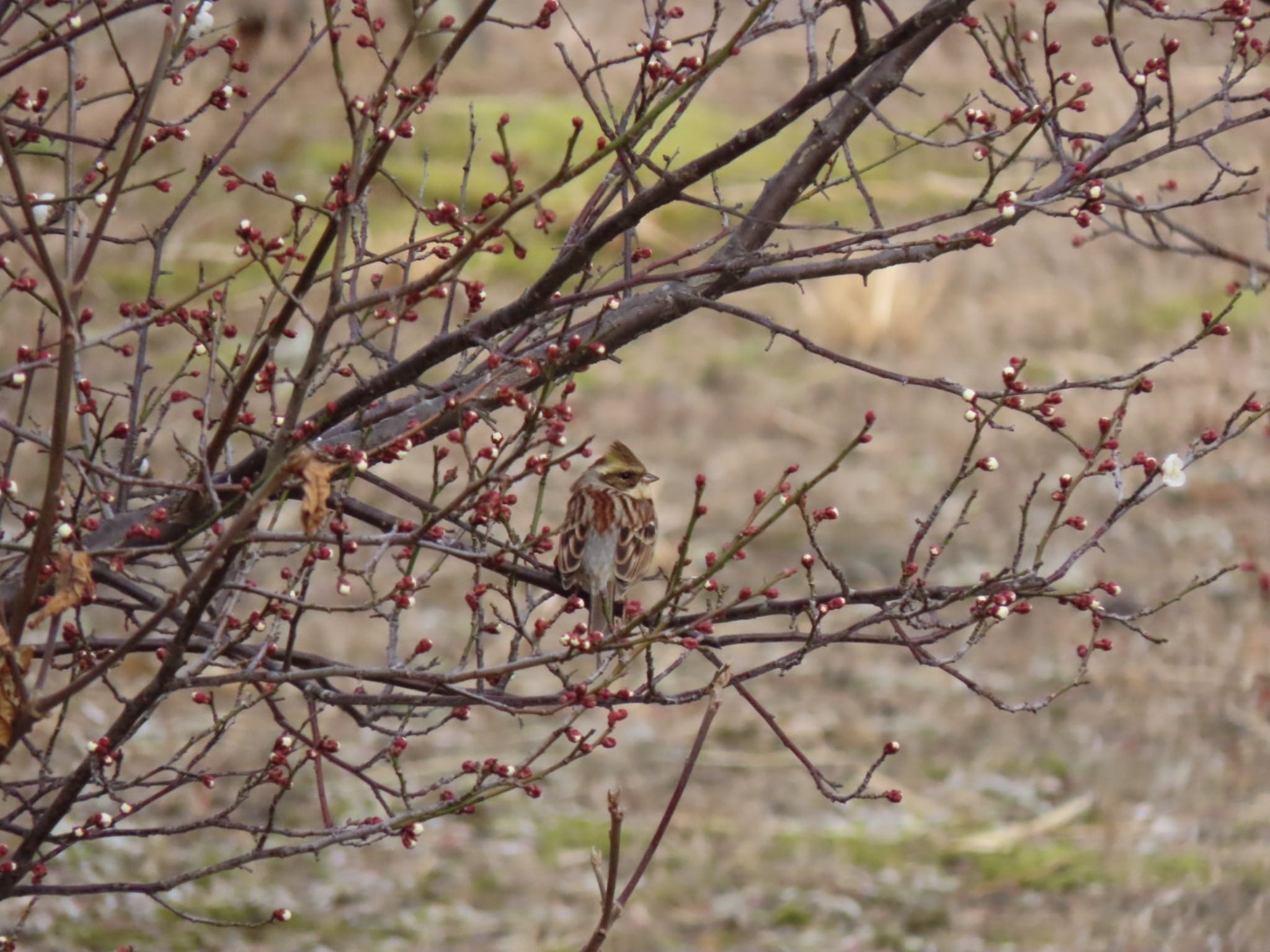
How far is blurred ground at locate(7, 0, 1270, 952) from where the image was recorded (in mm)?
7383

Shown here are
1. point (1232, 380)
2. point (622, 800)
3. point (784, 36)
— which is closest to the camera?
point (622, 800)

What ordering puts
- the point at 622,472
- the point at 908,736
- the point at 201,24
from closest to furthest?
the point at 201,24
the point at 622,472
the point at 908,736

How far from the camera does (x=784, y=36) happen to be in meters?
19.6

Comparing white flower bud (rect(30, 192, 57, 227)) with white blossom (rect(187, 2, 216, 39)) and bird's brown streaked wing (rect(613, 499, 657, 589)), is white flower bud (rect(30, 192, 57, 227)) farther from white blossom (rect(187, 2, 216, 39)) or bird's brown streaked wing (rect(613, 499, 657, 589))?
bird's brown streaked wing (rect(613, 499, 657, 589))

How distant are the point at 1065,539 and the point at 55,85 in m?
8.86

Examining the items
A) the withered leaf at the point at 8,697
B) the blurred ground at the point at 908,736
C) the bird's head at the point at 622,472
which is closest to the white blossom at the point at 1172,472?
the withered leaf at the point at 8,697

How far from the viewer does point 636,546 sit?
516 centimetres

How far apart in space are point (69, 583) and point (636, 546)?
107 inches

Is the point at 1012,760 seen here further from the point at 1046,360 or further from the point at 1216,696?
the point at 1046,360

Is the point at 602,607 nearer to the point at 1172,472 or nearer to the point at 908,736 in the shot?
the point at 1172,472

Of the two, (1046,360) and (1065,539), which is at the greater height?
(1046,360)

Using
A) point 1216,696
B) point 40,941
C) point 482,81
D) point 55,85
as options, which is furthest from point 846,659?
point 482,81

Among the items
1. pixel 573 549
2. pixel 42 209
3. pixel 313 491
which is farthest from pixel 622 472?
pixel 313 491

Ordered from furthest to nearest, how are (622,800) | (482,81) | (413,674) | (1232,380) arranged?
(482,81), (1232,380), (622,800), (413,674)
